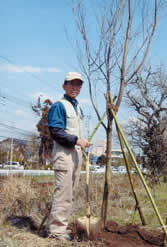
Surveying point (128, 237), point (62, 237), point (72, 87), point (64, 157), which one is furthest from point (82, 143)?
point (128, 237)

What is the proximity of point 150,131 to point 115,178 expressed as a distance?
299 centimetres

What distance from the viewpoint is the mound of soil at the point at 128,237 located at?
294 centimetres

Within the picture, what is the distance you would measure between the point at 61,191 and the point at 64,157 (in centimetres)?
38

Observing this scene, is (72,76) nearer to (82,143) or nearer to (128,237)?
(82,143)

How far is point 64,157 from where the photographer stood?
314 centimetres

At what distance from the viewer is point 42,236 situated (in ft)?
10.6

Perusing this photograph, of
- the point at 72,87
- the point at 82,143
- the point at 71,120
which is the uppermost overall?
the point at 72,87

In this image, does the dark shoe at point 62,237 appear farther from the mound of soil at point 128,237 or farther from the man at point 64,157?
the mound of soil at point 128,237

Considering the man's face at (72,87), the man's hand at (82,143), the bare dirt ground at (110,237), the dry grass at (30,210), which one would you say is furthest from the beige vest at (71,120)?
the dry grass at (30,210)

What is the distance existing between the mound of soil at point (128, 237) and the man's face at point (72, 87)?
1573 mm

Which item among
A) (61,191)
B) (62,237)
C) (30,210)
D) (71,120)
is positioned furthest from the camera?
(30,210)

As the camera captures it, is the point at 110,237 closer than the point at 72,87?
Yes

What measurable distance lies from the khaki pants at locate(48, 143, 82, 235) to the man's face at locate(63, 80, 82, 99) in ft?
2.14

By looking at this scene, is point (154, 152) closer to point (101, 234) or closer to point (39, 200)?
point (39, 200)
